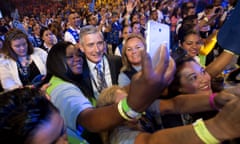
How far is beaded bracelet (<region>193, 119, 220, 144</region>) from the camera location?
507 millimetres

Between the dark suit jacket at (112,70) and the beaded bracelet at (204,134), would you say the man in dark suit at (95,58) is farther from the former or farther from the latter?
the beaded bracelet at (204,134)

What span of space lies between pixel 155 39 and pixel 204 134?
25cm

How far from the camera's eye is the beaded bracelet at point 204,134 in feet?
1.66

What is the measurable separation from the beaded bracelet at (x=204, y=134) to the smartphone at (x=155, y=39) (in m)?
0.16

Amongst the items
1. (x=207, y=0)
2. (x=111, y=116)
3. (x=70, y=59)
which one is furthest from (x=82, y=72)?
(x=207, y=0)

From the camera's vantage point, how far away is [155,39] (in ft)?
2.17

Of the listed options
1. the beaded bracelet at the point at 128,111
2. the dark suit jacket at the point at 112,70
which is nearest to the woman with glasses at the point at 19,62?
the dark suit jacket at the point at 112,70

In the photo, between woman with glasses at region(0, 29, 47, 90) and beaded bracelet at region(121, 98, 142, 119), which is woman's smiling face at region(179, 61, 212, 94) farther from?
woman with glasses at region(0, 29, 47, 90)

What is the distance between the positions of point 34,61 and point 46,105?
189 centimetres

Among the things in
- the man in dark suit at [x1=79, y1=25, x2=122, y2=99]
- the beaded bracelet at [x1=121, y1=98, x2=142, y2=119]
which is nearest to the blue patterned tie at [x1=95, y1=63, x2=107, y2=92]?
the man in dark suit at [x1=79, y1=25, x2=122, y2=99]

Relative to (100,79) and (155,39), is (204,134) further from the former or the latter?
(100,79)

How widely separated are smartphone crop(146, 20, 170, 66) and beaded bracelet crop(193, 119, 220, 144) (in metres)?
0.16

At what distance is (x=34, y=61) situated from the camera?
2.46m

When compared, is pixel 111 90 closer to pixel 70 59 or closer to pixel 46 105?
pixel 46 105
